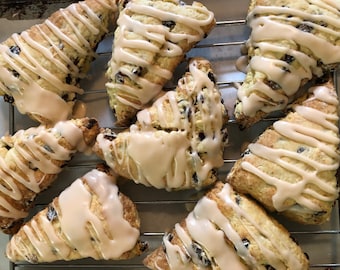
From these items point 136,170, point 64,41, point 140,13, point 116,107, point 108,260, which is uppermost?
point 140,13

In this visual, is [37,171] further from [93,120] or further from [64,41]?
[64,41]

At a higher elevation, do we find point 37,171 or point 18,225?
point 37,171

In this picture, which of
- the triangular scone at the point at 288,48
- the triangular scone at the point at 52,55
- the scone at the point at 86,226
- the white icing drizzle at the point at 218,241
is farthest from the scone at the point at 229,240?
the triangular scone at the point at 52,55

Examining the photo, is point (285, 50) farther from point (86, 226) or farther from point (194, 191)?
point (86, 226)

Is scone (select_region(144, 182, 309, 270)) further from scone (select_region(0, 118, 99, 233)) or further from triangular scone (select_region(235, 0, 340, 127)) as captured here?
scone (select_region(0, 118, 99, 233))

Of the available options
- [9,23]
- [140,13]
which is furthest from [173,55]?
[9,23]
